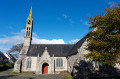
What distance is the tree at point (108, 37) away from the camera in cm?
1133

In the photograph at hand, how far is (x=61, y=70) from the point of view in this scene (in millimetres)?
28609

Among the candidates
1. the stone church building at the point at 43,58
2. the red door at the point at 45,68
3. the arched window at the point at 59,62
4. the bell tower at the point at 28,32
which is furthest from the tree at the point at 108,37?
the bell tower at the point at 28,32

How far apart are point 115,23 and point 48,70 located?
70.8ft

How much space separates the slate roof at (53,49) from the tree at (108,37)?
18.3 metres

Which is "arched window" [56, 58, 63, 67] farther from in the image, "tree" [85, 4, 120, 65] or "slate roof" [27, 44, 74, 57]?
"tree" [85, 4, 120, 65]

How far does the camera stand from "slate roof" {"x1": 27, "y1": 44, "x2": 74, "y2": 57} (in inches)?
1203

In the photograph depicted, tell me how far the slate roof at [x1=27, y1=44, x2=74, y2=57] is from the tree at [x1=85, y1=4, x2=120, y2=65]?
18.3 metres

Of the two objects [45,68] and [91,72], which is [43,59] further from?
[91,72]

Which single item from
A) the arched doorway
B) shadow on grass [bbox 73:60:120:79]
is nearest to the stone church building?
the arched doorway

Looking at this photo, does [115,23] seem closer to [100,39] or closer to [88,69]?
[100,39]

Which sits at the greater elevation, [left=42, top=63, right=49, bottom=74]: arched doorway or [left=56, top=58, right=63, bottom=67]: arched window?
[left=56, top=58, right=63, bottom=67]: arched window

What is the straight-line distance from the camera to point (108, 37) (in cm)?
1223

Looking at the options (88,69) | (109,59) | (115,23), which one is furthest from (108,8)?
(88,69)

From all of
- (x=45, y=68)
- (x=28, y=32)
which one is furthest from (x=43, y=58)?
(x=28, y=32)
